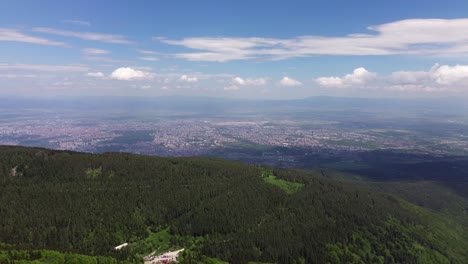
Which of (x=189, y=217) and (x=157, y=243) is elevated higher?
(x=189, y=217)

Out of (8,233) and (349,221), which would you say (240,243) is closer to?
(349,221)

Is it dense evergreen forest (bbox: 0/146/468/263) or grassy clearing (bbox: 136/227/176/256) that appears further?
dense evergreen forest (bbox: 0/146/468/263)

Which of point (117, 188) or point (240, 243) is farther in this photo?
point (117, 188)

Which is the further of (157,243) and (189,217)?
(189,217)

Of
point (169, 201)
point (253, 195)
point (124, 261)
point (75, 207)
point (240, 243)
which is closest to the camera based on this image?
point (124, 261)

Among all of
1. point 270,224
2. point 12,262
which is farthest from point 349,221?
point 12,262

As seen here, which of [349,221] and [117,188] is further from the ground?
[117,188]

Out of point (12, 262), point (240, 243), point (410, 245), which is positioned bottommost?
point (410, 245)

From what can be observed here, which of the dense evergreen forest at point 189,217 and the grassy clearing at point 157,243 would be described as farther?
the dense evergreen forest at point 189,217
